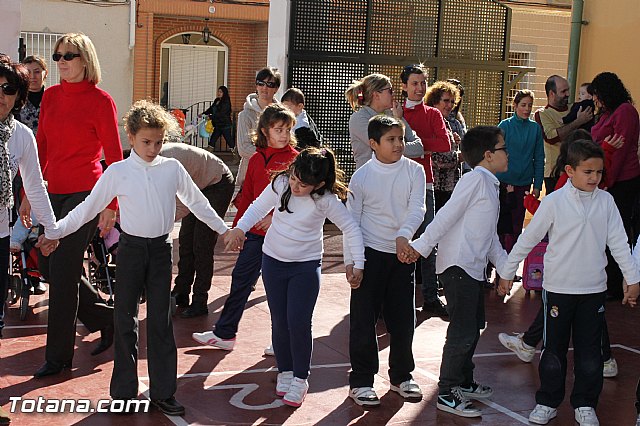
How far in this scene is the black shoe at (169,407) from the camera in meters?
5.70

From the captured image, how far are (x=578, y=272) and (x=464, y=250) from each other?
2.23 feet

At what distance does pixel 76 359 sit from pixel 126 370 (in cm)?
123

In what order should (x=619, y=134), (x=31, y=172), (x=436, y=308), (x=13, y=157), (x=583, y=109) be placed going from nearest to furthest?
1. (x=13, y=157)
2. (x=31, y=172)
3. (x=436, y=308)
4. (x=619, y=134)
5. (x=583, y=109)

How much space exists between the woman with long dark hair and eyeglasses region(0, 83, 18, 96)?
18.1 ft

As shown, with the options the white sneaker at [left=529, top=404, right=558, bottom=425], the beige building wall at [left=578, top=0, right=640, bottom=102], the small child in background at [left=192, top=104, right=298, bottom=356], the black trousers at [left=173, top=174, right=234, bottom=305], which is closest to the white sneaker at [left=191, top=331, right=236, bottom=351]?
the small child in background at [left=192, top=104, right=298, bottom=356]

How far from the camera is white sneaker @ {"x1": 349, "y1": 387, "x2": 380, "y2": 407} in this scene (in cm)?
604

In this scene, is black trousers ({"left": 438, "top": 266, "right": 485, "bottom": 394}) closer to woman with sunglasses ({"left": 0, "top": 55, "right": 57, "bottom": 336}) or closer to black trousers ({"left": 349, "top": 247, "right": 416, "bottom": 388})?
black trousers ({"left": 349, "top": 247, "right": 416, "bottom": 388})

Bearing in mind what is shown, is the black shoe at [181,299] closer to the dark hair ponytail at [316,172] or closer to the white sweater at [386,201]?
the dark hair ponytail at [316,172]

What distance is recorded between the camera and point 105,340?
7.04 m

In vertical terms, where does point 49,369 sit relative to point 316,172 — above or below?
below

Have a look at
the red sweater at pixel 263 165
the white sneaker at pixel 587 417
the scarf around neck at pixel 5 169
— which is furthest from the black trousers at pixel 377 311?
the scarf around neck at pixel 5 169

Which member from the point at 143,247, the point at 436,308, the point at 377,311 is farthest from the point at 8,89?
the point at 436,308

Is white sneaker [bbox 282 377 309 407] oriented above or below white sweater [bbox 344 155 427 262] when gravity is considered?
below

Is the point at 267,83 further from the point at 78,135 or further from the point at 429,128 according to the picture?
the point at 78,135
